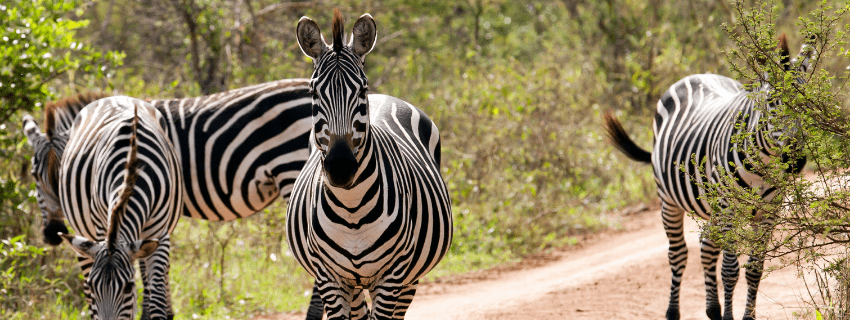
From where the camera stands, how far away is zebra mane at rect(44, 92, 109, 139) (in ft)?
18.4

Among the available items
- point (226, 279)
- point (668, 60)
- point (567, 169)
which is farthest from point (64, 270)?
point (668, 60)

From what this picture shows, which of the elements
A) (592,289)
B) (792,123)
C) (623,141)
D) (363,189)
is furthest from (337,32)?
(592,289)

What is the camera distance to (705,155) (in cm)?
486

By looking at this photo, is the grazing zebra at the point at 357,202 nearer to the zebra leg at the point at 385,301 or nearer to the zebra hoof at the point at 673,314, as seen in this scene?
the zebra leg at the point at 385,301

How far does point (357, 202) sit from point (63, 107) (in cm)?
372

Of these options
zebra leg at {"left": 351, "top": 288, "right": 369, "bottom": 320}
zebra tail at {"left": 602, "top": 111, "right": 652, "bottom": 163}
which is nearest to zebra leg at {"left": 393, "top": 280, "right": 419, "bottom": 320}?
zebra leg at {"left": 351, "top": 288, "right": 369, "bottom": 320}

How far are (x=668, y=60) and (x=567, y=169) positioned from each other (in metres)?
3.17

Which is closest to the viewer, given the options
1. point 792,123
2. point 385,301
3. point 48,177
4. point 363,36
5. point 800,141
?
point 363,36

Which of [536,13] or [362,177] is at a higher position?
[536,13]

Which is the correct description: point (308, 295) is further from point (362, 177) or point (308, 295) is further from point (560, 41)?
point (560, 41)

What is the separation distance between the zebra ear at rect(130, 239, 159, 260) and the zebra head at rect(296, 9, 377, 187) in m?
1.30

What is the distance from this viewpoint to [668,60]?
1211 cm

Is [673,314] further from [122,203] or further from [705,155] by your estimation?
[122,203]

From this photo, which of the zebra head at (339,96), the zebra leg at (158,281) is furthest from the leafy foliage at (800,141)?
the zebra leg at (158,281)
